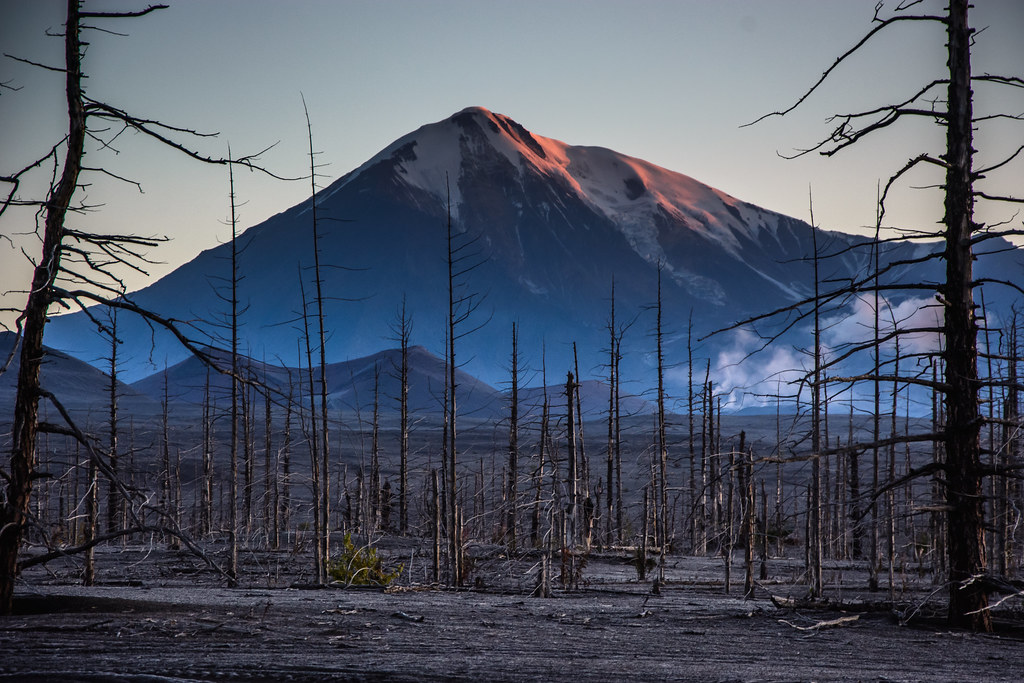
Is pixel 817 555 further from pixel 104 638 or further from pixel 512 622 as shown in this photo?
pixel 104 638

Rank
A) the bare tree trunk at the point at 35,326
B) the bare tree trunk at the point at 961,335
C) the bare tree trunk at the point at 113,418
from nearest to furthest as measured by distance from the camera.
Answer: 1. the bare tree trunk at the point at 35,326
2. the bare tree trunk at the point at 113,418
3. the bare tree trunk at the point at 961,335

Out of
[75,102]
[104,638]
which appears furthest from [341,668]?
[75,102]

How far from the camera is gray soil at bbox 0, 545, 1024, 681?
8141 millimetres

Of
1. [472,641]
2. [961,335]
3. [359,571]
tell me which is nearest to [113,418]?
[359,571]

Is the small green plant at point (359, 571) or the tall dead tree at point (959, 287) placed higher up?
the tall dead tree at point (959, 287)

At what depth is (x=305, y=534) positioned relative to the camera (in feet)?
136

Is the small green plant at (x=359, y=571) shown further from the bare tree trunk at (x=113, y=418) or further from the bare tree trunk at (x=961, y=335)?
the bare tree trunk at (x=961, y=335)

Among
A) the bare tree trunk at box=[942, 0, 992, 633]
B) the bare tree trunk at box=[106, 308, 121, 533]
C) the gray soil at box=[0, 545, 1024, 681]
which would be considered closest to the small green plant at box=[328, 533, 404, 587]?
the gray soil at box=[0, 545, 1024, 681]

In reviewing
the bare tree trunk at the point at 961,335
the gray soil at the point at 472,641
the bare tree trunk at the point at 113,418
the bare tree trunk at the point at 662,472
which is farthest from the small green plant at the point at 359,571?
the bare tree trunk at the point at 961,335

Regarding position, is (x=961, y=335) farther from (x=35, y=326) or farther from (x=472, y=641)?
(x=35, y=326)

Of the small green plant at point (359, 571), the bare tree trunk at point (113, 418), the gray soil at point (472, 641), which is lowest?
the small green plant at point (359, 571)

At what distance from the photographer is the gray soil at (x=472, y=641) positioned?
26.7 feet

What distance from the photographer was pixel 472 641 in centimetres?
1075

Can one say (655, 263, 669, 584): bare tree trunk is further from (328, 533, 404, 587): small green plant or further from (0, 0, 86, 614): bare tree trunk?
(0, 0, 86, 614): bare tree trunk
